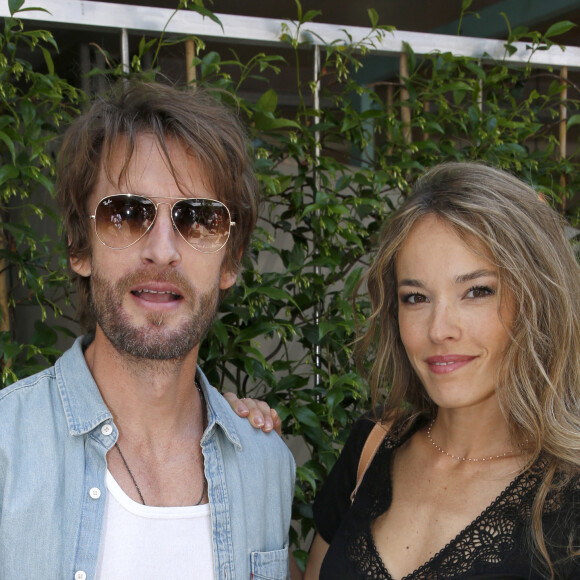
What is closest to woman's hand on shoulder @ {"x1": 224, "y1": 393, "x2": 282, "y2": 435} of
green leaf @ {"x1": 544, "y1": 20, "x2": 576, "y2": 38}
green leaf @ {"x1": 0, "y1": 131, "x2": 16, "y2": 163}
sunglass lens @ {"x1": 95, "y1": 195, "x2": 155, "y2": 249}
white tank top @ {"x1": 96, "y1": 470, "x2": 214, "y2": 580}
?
white tank top @ {"x1": 96, "y1": 470, "x2": 214, "y2": 580}

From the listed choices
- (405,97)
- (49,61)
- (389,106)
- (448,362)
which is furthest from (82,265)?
(405,97)

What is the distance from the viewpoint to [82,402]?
1.48m

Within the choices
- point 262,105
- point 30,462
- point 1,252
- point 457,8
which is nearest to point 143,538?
point 30,462

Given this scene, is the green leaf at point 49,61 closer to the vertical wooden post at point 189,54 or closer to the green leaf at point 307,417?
the vertical wooden post at point 189,54

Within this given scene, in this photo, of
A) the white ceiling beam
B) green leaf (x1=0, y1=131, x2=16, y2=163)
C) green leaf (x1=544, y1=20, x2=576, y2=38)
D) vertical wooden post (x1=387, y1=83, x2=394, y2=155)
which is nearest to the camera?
green leaf (x1=0, y1=131, x2=16, y2=163)

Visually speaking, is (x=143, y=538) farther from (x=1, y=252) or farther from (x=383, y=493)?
(x=1, y=252)

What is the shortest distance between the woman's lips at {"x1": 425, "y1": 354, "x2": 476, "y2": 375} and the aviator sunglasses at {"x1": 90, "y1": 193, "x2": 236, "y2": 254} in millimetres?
551

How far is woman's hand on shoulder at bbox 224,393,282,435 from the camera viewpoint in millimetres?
1745

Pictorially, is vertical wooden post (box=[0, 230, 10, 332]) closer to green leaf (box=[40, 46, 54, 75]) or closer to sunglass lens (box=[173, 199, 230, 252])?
green leaf (box=[40, 46, 54, 75])

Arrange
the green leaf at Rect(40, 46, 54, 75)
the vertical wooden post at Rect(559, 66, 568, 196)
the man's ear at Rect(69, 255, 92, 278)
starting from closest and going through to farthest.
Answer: the man's ear at Rect(69, 255, 92, 278) < the green leaf at Rect(40, 46, 54, 75) < the vertical wooden post at Rect(559, 66, 568, 196)

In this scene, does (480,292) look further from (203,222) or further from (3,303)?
(3,303)

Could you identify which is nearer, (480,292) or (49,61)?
(480,292)

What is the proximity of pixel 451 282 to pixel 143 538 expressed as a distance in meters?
0.80

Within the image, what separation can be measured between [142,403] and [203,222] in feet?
1.35
